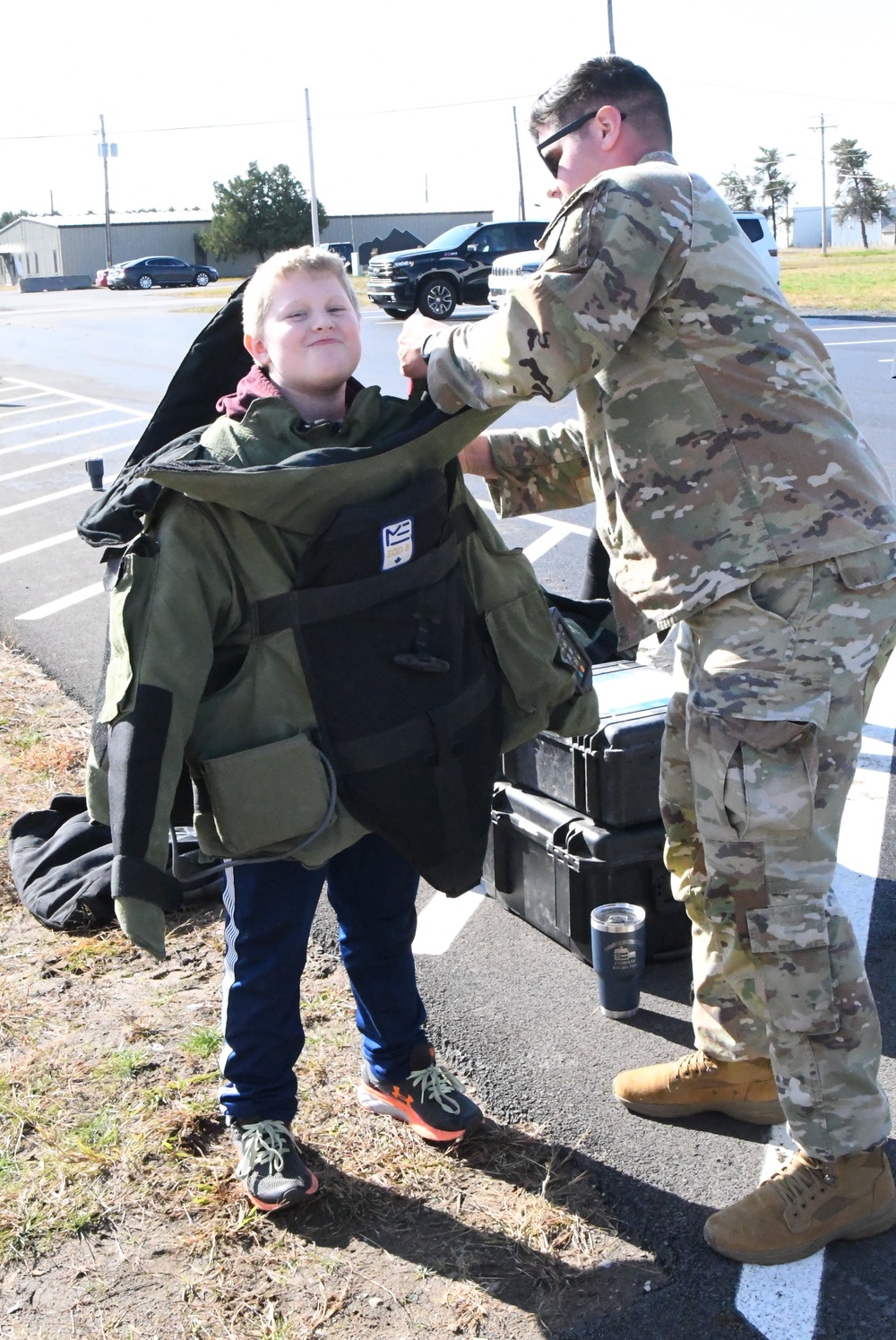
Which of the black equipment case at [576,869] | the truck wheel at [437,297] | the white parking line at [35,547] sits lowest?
the black equipment case at [576,869]

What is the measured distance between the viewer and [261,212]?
67.4 m

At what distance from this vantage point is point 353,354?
2598 millimetres

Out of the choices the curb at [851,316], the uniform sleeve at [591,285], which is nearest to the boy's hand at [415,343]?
the uniform sleeve at [591,285]

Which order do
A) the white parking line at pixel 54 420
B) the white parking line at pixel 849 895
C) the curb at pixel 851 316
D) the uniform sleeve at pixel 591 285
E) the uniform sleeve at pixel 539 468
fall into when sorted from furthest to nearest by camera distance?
the curb at pixel 851 316 → the white parking line at pixel 54 420 → the uniform sleeve at pixel 539 468 → the white parking line at pixel 849 895 → the uniform sleeve at pixel 591 285

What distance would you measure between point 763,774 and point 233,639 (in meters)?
1.08

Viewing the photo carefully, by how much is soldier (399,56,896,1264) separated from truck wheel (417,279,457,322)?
22.8 metres

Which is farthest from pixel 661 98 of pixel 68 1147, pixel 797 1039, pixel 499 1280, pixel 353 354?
pixel 68 1147

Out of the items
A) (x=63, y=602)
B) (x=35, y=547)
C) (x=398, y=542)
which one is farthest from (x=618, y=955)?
(x=35, y=547)

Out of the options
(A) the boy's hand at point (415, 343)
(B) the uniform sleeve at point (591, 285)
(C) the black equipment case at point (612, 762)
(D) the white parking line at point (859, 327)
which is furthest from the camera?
(D) the white parking line at point (859, 327)

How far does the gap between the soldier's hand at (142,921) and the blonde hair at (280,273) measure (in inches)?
46.0

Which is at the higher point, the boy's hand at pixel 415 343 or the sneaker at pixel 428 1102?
the boy's hand at pixel 415 343

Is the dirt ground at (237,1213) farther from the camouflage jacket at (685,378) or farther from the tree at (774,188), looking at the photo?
the tree at (774,188)

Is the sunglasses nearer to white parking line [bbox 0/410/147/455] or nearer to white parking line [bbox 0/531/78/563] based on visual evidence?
white parking line [bbox 0/531/78/563]

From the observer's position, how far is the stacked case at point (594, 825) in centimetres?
357
